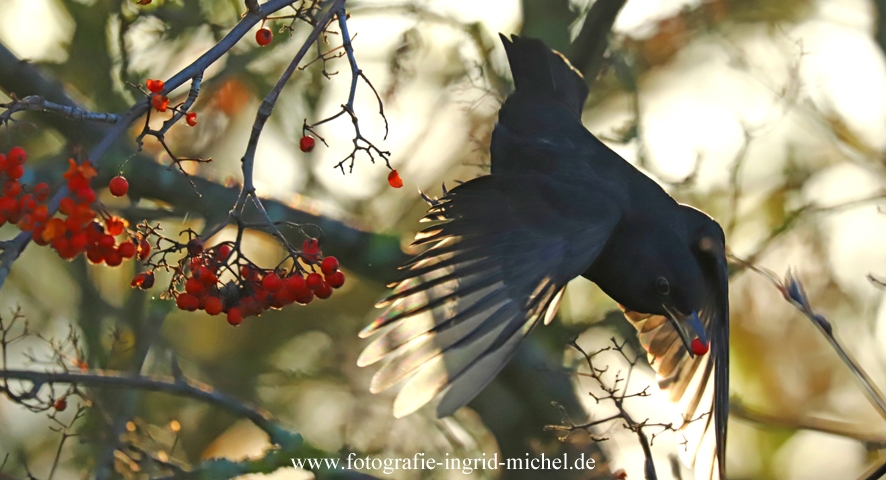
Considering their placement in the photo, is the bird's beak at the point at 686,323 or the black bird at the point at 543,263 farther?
the bird's beak at the point at 686,323

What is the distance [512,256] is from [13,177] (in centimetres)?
169

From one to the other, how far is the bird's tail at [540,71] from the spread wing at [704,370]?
106 centimetres

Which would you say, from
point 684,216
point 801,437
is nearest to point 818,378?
point 801,437

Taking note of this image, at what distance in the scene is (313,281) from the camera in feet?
8.07

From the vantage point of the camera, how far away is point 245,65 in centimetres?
499

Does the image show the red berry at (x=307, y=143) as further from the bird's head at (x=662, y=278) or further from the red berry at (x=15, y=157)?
the bird's head at (x=662, y=278)

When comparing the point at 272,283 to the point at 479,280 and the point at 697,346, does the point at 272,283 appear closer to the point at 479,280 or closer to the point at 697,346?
the point at 479,280

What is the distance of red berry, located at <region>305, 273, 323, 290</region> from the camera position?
2455mm

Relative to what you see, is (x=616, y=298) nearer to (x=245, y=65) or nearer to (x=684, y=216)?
(x=684, y=216)

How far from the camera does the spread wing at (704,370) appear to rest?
396 centimetres

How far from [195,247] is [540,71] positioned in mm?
2628

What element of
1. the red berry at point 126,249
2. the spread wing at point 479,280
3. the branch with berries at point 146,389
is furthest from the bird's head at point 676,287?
the red berry at point 126,249

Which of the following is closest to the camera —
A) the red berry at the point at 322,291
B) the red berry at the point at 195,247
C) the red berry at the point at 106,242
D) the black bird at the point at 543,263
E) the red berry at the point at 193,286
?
the red berry at the point at 106,242

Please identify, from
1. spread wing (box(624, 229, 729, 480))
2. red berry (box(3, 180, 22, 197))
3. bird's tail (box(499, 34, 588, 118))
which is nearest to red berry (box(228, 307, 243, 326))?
red berry (box(3, 180, 22, 197))
